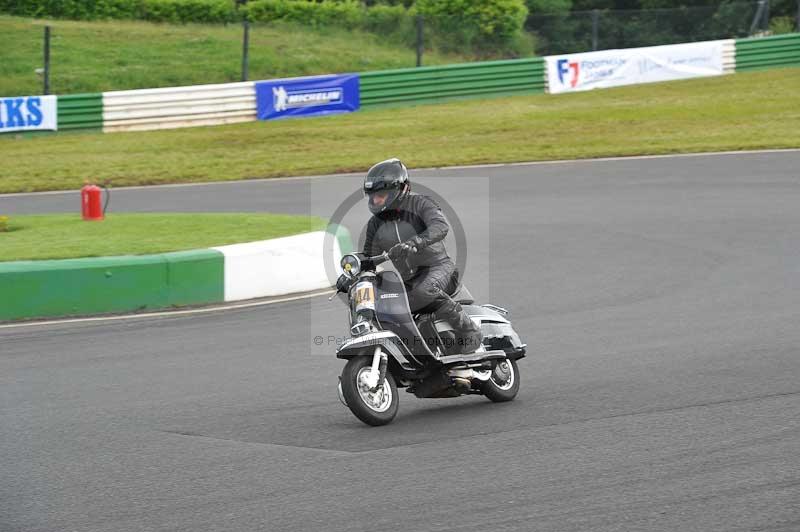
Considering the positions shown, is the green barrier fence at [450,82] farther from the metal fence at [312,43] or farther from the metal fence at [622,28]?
the metal fence at [622,28]

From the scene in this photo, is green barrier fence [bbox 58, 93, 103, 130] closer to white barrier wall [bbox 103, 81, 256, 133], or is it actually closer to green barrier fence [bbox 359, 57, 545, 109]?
white barrier wall [bbox 103, 81, 256, 133]

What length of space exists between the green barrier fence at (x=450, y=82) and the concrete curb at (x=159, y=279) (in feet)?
65.5

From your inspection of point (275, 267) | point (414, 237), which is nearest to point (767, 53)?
point (275, 267)

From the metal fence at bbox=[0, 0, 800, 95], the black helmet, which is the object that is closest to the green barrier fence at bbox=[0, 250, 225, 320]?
the black helmet

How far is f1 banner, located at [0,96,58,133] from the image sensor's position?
94.8ft

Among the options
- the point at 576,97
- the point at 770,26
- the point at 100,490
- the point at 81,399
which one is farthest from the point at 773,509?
the point at 770,26

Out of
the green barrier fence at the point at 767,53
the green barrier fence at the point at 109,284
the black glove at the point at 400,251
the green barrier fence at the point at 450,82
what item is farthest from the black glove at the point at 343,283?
the green barrier fence at the point at 767,53

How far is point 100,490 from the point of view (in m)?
6.33

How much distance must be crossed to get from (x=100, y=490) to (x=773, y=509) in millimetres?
3380

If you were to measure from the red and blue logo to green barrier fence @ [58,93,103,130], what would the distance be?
12.8 metres

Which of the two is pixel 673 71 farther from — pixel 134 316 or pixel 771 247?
pixel 134 316

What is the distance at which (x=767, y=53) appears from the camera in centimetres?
3706

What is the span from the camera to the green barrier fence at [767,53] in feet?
121

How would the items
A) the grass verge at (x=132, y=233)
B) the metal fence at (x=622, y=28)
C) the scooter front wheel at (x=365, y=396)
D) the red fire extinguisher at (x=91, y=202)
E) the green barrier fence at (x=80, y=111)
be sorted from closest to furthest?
1. the scooter front wheel at (x=365, y=396)
2. the grass verge at (x=132, y=233)
3. the red fire extinguisher at (x=91, y=202)
4. the green barrier fence at (x=80, y=111)
5. the metal fence at (x=622, y=28)
